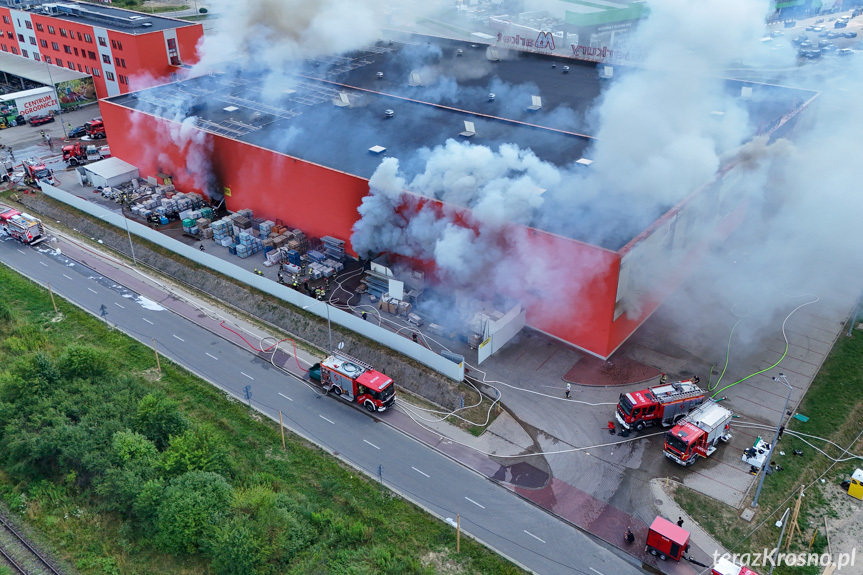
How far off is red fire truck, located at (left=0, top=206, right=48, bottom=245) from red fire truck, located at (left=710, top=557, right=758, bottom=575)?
44007 mm

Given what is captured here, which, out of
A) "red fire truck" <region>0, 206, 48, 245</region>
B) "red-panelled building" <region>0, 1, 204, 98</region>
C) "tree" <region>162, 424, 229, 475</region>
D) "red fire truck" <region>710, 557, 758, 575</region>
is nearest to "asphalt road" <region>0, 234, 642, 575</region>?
"red fire truck" <region>710, 557, 758, 575</region>

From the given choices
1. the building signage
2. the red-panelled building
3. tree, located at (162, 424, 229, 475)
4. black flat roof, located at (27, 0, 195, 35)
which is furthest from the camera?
black flat roof, located at (27, 0, 195, 35)

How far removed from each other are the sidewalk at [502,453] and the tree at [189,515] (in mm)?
8296

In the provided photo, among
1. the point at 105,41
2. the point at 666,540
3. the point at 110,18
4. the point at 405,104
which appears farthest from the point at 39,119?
the point at 666,540

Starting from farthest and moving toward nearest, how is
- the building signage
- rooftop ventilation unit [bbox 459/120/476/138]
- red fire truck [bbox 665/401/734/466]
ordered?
the building signage < rooftop ventilation unit [bbox 459/120/476/138] < red fire truck [bbox 665/401/734/466]

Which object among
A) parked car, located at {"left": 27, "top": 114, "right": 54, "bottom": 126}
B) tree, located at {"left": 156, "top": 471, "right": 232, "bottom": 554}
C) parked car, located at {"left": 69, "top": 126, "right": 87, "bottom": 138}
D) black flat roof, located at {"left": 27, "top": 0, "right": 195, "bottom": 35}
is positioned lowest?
tree, located at {"left": 156, "top": 471, "right": 232, "bottom": 554}

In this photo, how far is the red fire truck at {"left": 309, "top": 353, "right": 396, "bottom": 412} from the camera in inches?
1121

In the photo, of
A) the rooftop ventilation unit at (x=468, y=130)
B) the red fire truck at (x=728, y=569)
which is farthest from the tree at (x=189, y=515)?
the rooftop ventilation unit at (x=468, y=130)

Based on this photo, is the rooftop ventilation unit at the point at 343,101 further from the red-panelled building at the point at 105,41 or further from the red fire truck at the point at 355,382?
the red fire truck at the point at 355,382

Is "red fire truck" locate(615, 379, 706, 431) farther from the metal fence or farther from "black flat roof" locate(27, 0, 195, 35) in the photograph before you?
"black flat roof" locate(27, 0, 195, 35)

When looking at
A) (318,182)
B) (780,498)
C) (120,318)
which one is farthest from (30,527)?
(780,498)

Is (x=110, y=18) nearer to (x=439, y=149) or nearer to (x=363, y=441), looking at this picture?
(x=439, y=149)

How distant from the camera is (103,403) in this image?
2741 cm

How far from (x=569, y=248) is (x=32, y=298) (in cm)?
3049
